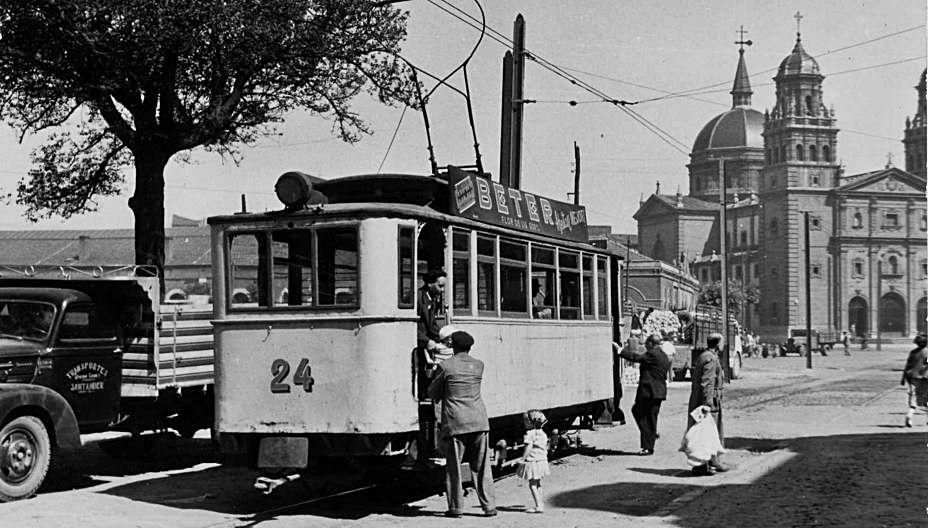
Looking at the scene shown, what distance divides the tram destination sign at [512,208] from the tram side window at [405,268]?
92 centimetres

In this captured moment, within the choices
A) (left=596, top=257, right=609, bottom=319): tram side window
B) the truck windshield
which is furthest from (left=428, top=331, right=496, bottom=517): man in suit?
(left=596, top=257, right=609, bottom=319): tram side window

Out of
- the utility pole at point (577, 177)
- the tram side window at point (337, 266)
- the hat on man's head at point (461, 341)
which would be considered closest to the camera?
the hat on man's head at point (461, 341)

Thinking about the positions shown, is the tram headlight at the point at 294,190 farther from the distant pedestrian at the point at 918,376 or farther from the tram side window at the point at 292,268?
the distant pedestrian at the point at 918,376

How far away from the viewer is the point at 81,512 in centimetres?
1116

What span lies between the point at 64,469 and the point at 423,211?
22.7 feet

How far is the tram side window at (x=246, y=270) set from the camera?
1106 cm

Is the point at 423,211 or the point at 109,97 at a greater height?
the point at 109,97

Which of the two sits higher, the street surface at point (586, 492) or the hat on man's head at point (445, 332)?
the hat on man's head at point (445, 332)

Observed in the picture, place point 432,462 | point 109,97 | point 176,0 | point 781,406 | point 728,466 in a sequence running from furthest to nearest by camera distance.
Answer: point 781,406 → point 109,97 → point 176,0 → point 728,466 → point 432,462

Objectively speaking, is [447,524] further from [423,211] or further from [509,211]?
[509,211]

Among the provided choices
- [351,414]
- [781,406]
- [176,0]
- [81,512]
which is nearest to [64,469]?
[81,512]

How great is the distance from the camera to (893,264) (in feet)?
392

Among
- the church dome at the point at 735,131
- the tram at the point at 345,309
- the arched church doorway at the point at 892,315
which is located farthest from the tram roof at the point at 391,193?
the church dome at the point at 735,131

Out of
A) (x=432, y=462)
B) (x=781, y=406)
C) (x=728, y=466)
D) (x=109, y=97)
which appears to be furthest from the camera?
(x=781, y=406)
